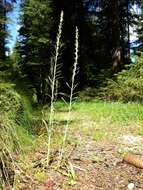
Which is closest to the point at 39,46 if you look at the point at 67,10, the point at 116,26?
the point at 67,10

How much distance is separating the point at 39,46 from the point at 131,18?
8.16 metres

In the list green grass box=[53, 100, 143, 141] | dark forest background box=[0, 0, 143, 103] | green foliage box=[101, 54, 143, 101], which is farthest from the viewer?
dark forest background box=[0, 0, 143, 103]

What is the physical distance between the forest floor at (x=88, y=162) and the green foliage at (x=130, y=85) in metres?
6.63

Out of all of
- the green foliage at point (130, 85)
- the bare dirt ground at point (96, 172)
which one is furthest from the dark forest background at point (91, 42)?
the bare dirt ground at point (96, 172)

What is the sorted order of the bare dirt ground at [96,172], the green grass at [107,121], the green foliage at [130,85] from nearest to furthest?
1. the bare dirt ground at [96,172]
2. the green grass at [107,121]
3. the green foliage at [130,85]

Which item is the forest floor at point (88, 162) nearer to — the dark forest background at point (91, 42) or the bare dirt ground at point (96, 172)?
the bare dirt ground at point (96, 172)

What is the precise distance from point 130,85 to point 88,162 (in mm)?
11166

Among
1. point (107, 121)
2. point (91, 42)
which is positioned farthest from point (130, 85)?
point (91, 42)

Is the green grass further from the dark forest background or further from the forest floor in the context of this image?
the dark forest background

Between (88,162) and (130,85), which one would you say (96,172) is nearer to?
(88,162)

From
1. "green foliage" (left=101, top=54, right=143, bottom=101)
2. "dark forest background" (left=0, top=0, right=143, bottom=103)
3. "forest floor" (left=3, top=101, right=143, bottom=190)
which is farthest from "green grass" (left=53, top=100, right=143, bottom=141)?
"dark forest background" (left=0, top=0, right=143, bottom=103)

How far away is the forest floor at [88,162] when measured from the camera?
20.9 feet

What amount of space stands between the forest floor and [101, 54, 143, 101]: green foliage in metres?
6.63

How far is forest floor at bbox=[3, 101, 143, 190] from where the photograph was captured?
637 cm
